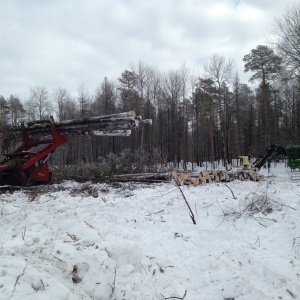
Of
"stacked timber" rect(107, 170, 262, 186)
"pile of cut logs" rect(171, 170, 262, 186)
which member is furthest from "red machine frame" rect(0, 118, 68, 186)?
"pile of cut logs" rect(171, 170, 262, 186)

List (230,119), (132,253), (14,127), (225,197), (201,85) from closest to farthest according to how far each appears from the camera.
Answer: (132,253) < (225,197) < (14,127) < (201,85) < (230,119)

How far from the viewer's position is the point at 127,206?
834cm

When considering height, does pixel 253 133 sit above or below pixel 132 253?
above

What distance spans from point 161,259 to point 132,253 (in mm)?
617

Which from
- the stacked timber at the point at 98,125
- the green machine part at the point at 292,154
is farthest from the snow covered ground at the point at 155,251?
the green machine part at the point at 292,154

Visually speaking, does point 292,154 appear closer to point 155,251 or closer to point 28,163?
point 28,163

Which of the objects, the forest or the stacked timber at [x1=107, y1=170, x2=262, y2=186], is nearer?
the stacked timber at [x1=107, y1=170, x2=262, y2=186]

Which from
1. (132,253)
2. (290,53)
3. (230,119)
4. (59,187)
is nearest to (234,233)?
(132,253)

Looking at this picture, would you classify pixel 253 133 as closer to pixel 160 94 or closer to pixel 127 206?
pixel 160 94

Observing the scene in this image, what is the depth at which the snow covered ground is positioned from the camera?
3.54 metres

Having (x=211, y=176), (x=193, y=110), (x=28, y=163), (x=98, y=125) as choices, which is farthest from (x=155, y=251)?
(x=193, y=110)

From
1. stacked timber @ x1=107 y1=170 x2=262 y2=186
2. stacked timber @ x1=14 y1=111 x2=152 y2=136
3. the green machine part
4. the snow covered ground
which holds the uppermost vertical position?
stacked timber @ x1=14 y1=111 x2=152 y2=136

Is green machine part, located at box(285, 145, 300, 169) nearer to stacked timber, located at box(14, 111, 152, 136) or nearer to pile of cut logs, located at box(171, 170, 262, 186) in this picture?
pile of cut logs, located at box(171, 170, 262, 186)

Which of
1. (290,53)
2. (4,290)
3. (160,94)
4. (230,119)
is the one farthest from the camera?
(230,119)
